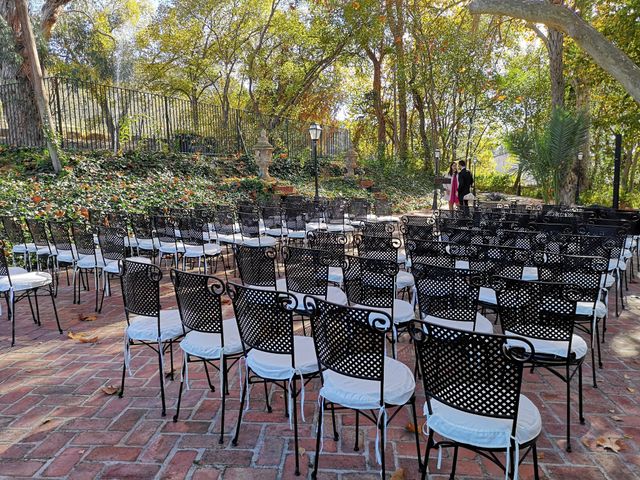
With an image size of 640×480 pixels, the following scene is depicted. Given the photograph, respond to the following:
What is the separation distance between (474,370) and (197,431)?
66.7 inches

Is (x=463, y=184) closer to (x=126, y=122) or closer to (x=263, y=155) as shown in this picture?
(x=263, y=155)

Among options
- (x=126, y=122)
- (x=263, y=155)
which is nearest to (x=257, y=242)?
(x=126, y=122)

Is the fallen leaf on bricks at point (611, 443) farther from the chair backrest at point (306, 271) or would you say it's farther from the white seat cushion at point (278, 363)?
the chair backrest at point (306, 271)

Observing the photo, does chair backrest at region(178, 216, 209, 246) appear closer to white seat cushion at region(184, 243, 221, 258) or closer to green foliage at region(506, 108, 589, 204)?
white seat cushion at region(184, 243, 221, 258)

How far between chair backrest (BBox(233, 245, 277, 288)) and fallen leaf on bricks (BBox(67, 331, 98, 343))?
152 cm

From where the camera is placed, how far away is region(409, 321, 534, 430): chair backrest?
1757mm

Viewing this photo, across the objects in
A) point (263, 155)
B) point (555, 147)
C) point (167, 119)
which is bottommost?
point (555, 147)

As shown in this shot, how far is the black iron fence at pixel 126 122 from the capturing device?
10945mm

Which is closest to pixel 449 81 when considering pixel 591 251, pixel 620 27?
pixel 620 27

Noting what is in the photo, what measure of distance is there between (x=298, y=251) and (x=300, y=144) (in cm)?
1575

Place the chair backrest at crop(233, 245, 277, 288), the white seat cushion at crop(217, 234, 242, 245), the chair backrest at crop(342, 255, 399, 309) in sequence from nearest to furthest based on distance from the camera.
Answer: the chair backrest at crop(342, 255, 399, 309) < the chair backrest at crop(233, 245, 277, 288) < the white seat cushion at crop(217, 234, 242, 245)

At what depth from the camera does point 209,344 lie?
2717 mm

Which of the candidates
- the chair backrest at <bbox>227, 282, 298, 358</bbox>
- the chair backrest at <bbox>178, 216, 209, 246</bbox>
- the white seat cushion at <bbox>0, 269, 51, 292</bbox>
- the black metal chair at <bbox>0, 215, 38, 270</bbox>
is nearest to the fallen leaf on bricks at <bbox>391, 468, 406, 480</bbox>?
the chair backrest at <bbox>227, 282, 298, 358</bbox>

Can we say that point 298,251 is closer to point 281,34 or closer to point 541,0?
point 541,0
